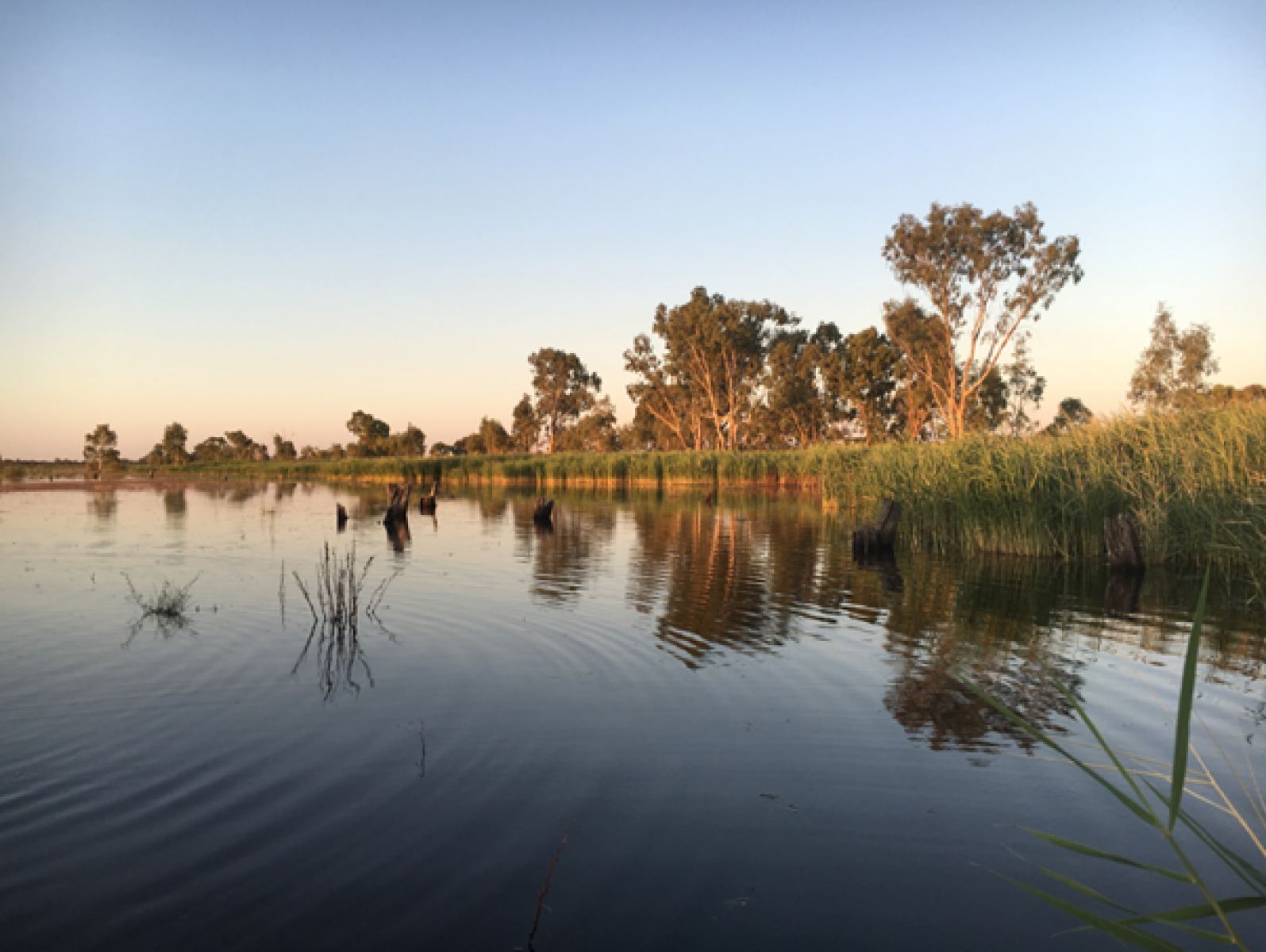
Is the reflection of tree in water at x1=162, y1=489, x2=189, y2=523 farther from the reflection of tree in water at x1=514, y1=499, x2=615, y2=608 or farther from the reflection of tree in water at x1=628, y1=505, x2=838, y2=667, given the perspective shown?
the reflection of tree in water at x1=628, y1=505, x2=838, y2=667

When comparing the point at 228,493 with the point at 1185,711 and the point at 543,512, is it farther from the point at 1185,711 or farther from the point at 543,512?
the point at 1185,711

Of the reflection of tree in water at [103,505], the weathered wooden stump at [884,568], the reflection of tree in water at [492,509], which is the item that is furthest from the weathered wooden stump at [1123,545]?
the reflection of tree in water at [103,505]

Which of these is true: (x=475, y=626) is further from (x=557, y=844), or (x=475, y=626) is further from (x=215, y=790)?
(x=557, y=844)

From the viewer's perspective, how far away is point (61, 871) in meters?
4.79

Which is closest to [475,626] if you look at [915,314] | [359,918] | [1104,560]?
[359,918]

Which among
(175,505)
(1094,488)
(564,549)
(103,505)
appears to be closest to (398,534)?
(564,549)

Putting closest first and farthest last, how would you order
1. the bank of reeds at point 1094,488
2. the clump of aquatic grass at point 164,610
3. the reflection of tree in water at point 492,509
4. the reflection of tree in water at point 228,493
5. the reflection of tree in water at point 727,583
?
the clump of aquatic grass at point 164,610 → the reflection of tree in water at point 727,583 → the bank of reeds at point 1094,488 → the reflection of tree in water at point 492,509 → the reflection of tree in water at point 228,493

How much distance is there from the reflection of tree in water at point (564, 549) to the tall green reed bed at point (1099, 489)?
329 inches

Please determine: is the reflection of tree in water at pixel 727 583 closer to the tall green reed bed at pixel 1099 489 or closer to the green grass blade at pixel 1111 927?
the tall green reed bed at pixel 1099 489

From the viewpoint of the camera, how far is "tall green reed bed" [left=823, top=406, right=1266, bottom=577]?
1487 cm

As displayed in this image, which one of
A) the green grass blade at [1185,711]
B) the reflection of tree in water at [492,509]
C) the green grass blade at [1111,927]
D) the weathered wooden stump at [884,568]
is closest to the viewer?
the green grass blade at [1185,711]

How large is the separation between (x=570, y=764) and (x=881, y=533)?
15015 mm

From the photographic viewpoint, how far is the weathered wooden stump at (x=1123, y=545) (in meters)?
15.9

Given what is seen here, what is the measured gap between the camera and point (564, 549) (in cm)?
2181
